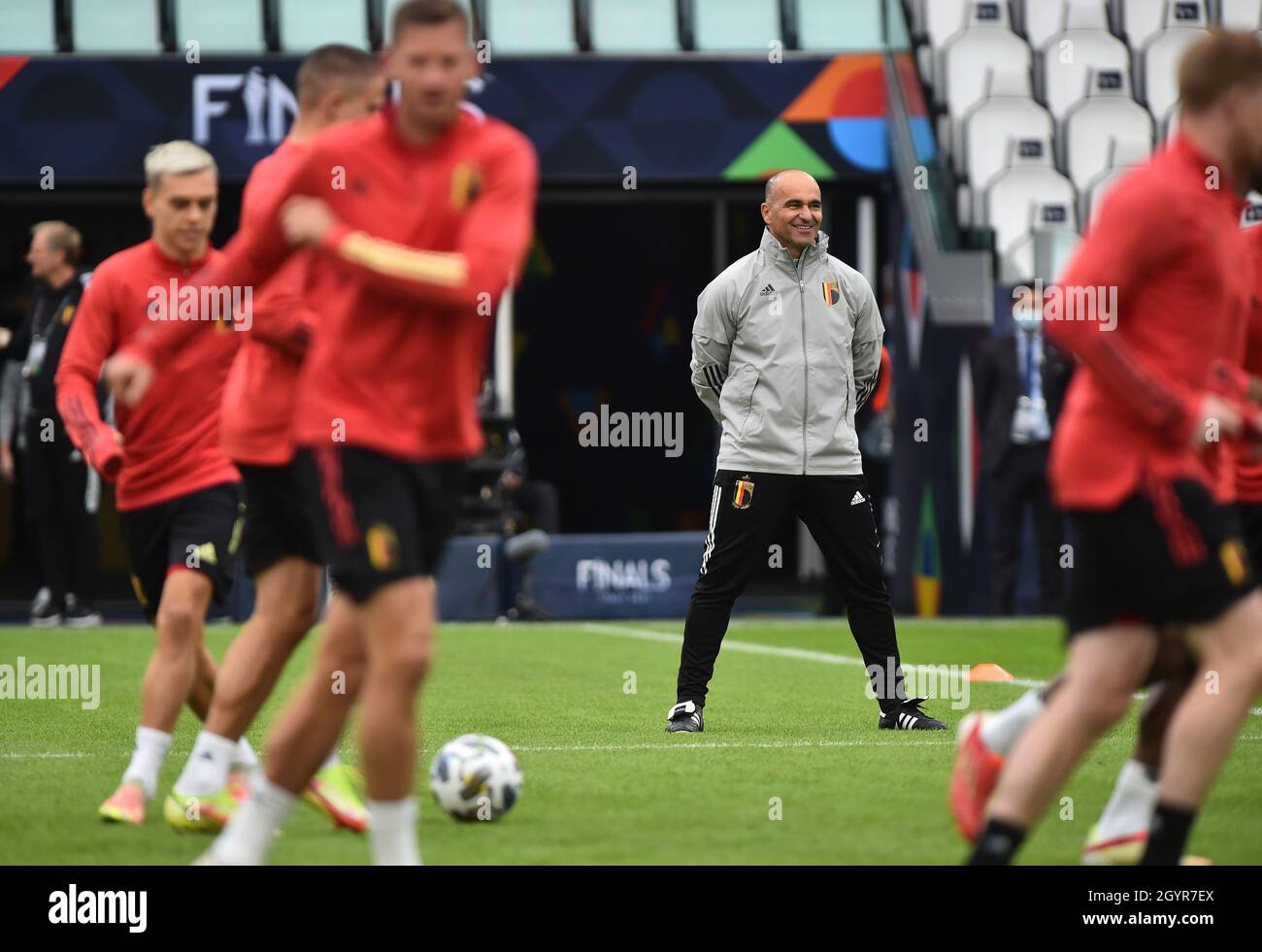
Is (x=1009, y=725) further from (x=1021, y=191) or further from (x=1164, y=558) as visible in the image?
(x=1021, y=191)

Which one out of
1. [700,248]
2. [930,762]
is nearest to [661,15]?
[700,248]

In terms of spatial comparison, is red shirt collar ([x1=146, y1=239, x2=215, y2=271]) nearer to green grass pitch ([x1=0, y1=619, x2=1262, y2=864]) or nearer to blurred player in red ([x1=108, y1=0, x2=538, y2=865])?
green grass pitch ([x1=0, y1=619, x2=1262, y2=864])

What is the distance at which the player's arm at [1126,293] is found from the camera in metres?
4.65

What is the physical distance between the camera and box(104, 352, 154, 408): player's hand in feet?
→ 16.5

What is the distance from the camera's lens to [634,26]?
1812 centimetres

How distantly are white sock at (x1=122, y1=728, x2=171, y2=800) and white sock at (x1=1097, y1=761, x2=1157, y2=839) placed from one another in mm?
2887

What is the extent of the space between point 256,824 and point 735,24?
14.0 metres

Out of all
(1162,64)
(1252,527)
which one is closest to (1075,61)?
(1162,64)

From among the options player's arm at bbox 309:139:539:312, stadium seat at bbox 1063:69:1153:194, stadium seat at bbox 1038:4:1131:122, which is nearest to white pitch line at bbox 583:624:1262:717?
player's arm at bbox 309:139:539:312

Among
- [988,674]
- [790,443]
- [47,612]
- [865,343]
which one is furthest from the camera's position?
[47,612]

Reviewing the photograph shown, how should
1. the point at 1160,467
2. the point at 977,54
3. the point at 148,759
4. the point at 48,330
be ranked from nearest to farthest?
the point at 1160,467 → the point at 148,759 → the point at 48,330 → the point at 977,54

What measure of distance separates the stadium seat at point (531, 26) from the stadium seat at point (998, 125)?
346cm

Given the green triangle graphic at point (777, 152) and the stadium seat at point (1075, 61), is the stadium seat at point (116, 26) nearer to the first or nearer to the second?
the green triangle graphic at point (777, 152)

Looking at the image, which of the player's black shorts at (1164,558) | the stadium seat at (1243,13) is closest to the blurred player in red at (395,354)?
the player's black shorts at (1164,558)
